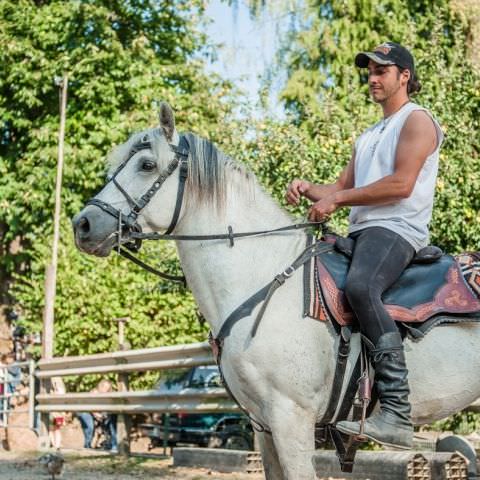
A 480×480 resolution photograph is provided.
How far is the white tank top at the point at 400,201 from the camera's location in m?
5.30

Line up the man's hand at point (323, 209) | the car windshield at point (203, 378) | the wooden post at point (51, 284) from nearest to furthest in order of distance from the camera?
the man's hand at point (323, 209) → the car windshield at point (203, 378) → the wooden post at point (51, 284)

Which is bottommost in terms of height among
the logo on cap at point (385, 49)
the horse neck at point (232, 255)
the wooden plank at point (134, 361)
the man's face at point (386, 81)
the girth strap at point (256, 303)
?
the wooden plank at point (134, 361)

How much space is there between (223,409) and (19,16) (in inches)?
662

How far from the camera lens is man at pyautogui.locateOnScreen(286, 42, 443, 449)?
4.95 meters

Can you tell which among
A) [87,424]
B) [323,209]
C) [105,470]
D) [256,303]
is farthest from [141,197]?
[87,424]

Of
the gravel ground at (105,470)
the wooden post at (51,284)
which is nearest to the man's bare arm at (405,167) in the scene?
the gravel ground at (105,470)

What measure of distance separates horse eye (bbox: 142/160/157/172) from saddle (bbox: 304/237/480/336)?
1.05 m

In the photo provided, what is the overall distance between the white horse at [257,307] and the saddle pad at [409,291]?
99 millimetres

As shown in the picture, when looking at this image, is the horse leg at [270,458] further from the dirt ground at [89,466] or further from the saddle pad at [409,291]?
the dirt ground at [89,466]

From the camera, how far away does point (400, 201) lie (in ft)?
17.4

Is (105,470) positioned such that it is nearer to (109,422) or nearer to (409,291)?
(109,422)

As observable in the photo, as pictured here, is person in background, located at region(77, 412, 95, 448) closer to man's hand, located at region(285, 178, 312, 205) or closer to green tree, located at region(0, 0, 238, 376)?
green tree, located at region(0, 0, 238, 376)

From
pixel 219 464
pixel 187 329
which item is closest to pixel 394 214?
pixel 219 464

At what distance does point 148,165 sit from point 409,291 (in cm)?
166
